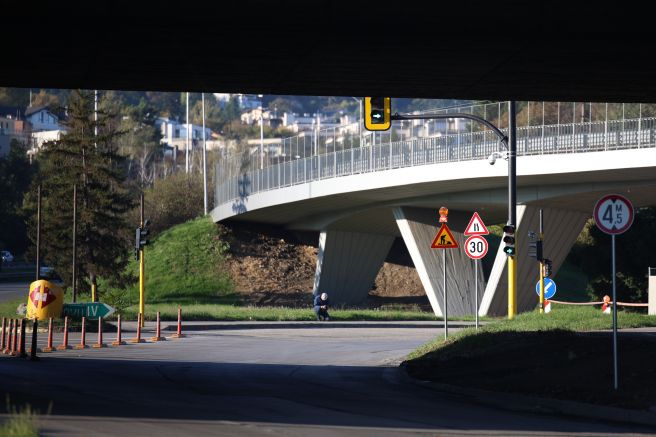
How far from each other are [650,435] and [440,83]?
29.8 feet

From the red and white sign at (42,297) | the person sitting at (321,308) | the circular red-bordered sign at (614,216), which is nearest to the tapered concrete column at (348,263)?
the person sitting at (321,308)

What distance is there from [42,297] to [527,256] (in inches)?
936

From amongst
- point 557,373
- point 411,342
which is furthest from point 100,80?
point 411,342

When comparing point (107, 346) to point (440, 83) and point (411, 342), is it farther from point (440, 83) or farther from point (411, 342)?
point (440, 83)

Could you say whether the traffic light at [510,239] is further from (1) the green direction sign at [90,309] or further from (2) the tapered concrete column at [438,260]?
(2) the tapered concrete column at [438,260]

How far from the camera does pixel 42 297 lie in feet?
111

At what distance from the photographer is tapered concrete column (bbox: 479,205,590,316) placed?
49.5 meters

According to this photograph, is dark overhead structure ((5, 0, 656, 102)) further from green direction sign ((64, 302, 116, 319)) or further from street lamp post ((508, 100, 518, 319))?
green direction sign ((64, 302, 116, 319))

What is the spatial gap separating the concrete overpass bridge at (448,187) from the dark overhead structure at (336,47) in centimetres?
2095

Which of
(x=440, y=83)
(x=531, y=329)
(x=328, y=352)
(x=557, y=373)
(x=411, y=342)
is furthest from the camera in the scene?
(x=411, y=342)

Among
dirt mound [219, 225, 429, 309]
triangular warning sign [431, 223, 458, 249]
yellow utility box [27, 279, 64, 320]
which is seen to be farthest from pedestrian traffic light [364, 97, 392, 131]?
dirt mound [219, 225, 429, 309]

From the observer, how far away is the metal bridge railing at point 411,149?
139 feet

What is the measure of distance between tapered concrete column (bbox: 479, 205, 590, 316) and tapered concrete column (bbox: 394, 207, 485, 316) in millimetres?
1762

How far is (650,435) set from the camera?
13492 mm
